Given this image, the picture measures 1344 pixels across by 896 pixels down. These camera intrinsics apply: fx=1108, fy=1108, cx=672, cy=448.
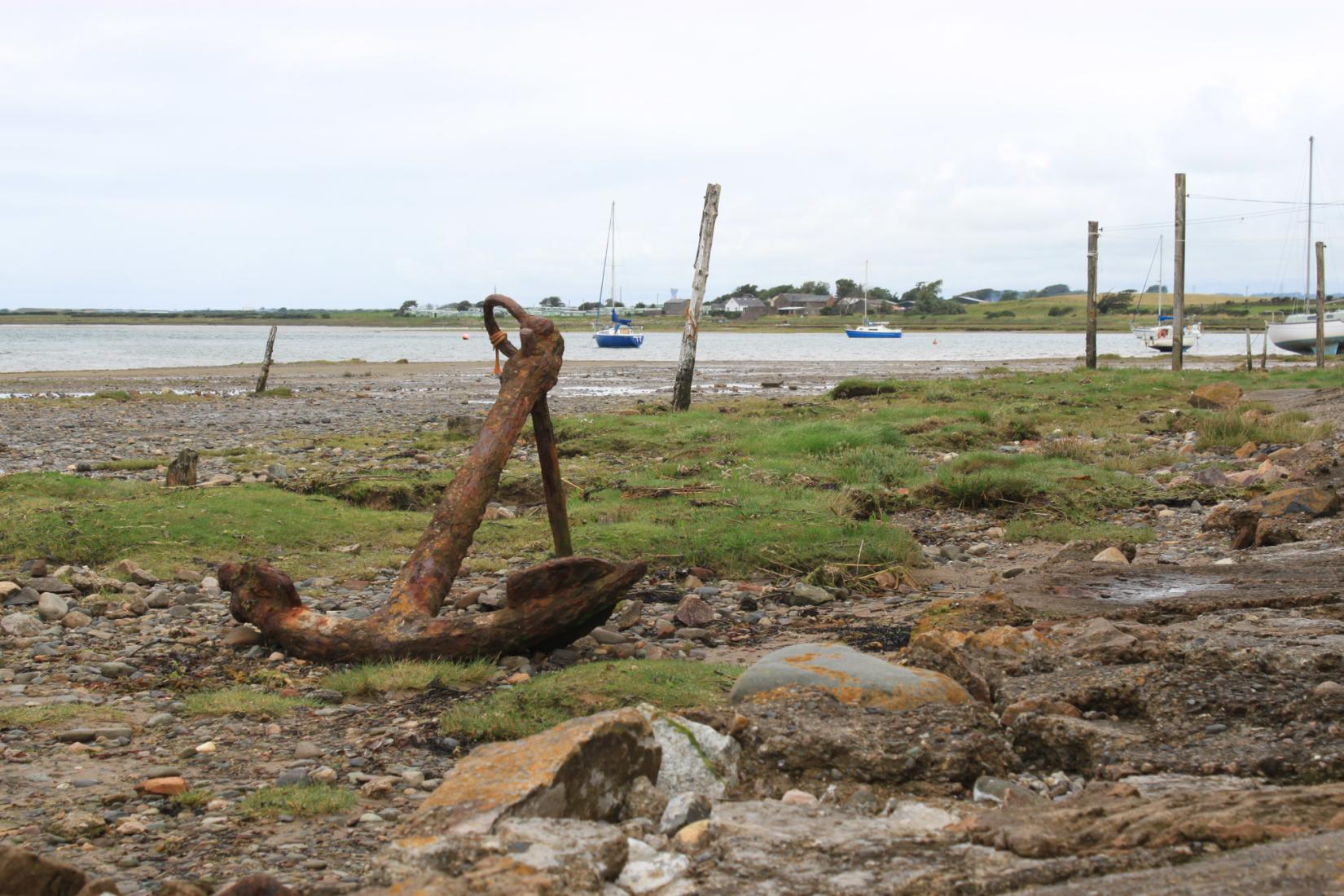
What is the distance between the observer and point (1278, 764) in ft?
11.0

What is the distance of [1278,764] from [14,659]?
543 centimetres

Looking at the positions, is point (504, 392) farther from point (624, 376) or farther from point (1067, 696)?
point (624, 376)

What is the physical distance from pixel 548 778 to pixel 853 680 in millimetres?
1465

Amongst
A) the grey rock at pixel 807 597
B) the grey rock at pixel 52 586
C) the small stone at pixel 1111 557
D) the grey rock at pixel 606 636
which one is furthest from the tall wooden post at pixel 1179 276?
the grey rock at pixel 52 586

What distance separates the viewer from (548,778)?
3000 millimetres

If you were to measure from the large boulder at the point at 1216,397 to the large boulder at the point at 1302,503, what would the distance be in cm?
979

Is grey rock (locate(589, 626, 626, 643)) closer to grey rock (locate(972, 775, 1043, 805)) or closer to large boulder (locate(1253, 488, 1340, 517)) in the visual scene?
grey rock (locate(972, 775, 1043, 805))

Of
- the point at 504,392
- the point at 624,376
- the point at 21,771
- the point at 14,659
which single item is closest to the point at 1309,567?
the point at 504,392

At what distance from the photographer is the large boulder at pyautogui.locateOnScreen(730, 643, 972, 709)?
399 cm

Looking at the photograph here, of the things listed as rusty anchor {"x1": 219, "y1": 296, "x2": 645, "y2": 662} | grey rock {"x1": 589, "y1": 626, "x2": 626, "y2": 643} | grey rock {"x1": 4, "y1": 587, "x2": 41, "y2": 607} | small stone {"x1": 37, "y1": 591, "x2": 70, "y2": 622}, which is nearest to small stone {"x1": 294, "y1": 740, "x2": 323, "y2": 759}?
rusty anchor {"x1": 219, "y1": 296, "x2": 645, "y2": 662}

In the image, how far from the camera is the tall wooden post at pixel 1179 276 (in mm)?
27375

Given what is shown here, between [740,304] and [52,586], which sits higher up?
[740,304]

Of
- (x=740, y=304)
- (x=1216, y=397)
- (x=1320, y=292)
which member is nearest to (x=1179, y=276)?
(x=1320, y=292)

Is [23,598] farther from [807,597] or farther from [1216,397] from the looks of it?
[1216,397]
